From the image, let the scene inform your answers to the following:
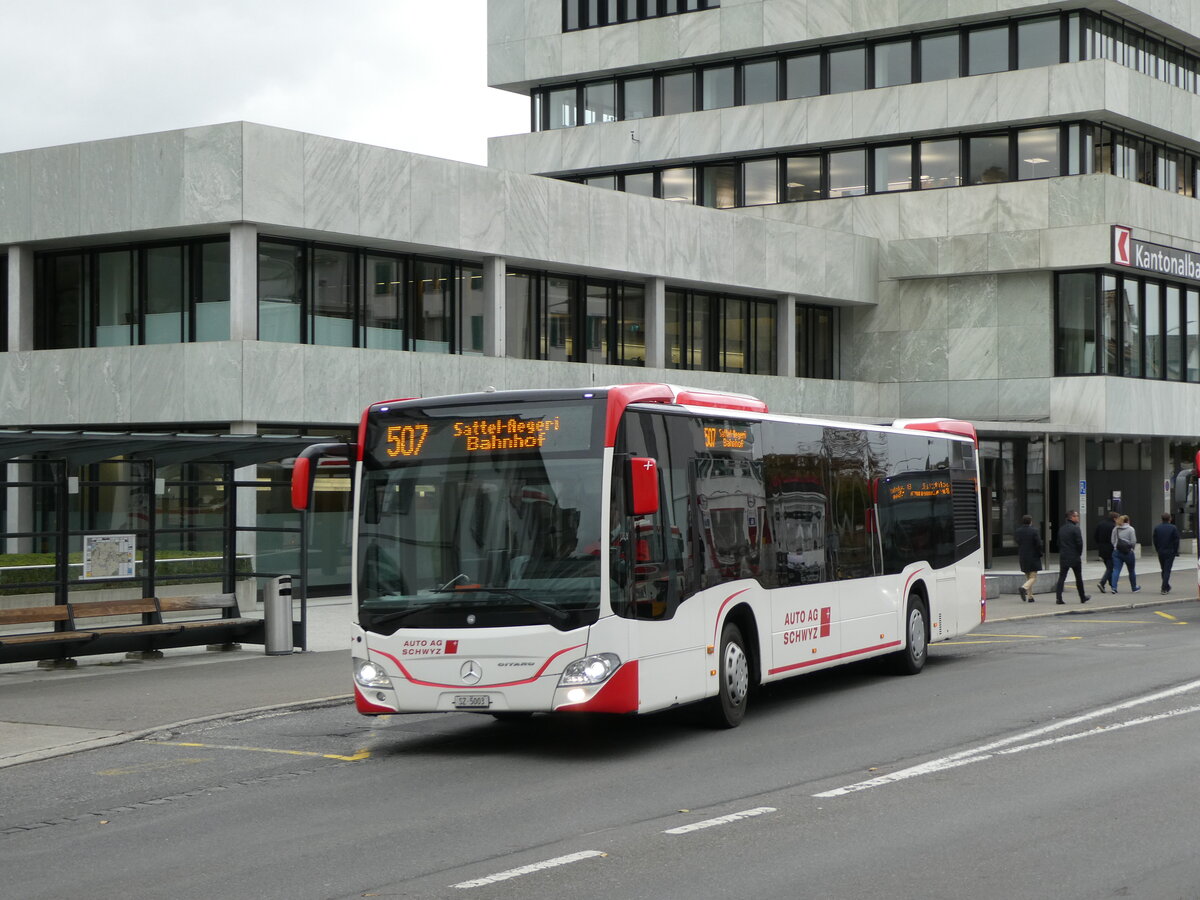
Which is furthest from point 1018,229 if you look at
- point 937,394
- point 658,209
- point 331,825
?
point 331,825

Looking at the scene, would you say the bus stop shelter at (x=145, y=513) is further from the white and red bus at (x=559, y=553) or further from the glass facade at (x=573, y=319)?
the glass facade at (x=573, y=319)

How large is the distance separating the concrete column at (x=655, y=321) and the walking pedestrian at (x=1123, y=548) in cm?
1115

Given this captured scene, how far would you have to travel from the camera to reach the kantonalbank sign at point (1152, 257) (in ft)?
134

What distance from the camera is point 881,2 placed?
43.9 metres

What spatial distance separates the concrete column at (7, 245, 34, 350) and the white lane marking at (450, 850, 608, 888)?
2443 cm

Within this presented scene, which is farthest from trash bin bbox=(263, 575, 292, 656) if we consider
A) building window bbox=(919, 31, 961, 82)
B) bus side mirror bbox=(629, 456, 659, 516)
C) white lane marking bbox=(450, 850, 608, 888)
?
building window bbox=(919, 31, 961, 82)

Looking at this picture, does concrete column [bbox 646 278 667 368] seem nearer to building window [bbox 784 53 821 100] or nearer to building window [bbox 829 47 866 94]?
building window [bbox 784 53 821 100]

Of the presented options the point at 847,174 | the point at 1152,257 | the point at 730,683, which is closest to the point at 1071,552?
the point at 1152,257

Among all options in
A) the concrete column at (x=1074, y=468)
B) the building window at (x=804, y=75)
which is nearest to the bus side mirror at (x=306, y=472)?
the concrete column at (x=1074, y=468)

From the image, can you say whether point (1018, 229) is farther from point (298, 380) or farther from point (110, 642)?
point (110, 642)

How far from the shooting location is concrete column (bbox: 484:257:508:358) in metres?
32.0

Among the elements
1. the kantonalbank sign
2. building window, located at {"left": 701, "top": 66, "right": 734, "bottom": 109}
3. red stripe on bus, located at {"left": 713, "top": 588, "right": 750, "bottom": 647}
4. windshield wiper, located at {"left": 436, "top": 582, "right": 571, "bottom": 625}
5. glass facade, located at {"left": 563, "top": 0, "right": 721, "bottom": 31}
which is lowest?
red stripe on bus, located at {"left": 713, "top": 588, "right": 750, "bottom": 647}

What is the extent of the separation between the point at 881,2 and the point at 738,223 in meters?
10.1

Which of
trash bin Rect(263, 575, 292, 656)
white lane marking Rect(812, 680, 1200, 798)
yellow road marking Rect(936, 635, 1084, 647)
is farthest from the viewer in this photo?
yellow road marking Rect(936, 635, 1084, 647)
